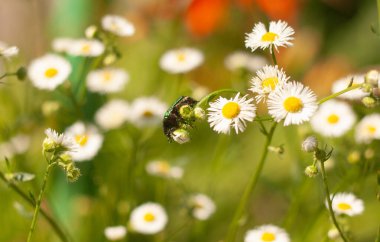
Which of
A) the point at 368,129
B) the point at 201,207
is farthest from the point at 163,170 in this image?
the point at 368,129

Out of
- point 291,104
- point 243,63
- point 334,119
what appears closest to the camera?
point 291,104

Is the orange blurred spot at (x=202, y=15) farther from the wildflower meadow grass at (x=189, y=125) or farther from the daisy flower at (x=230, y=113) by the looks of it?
the daisy flower at (x=230, y=113)

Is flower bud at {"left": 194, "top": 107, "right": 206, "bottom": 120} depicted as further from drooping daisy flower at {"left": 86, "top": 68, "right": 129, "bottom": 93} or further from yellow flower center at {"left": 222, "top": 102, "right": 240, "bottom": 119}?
drooping daisy flower at {"left": 86, "top": 68, "right": 129, "bottom": 93}

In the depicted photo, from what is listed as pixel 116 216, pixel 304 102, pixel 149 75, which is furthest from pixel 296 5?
pixel 304 102

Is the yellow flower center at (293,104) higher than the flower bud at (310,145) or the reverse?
higher

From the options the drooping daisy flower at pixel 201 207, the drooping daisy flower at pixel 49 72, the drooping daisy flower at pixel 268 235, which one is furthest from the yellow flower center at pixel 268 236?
the drooping daisy flower at pixel 49 72

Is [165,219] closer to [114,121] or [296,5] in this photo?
[114,121]

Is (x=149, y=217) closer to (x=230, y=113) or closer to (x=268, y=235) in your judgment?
(x=268, y=235)
